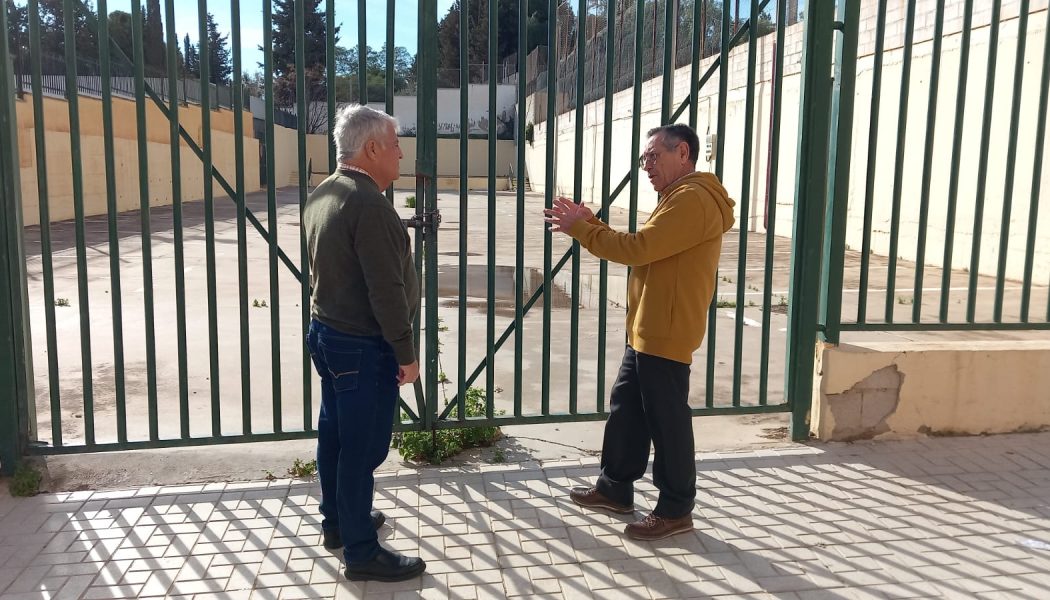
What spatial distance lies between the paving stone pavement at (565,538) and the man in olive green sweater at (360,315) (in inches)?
10.5

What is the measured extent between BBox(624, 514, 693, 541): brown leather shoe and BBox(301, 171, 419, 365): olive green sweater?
1199 mm

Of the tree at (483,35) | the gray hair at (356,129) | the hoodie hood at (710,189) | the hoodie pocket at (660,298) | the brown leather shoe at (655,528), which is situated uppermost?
the tree at (483,35)

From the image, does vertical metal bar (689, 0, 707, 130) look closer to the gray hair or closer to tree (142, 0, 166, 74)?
the gray hair

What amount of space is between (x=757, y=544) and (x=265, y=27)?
3.09 m

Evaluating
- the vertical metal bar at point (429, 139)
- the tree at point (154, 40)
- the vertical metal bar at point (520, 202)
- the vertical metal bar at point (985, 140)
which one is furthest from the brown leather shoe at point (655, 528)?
the tree at point (154, 40)

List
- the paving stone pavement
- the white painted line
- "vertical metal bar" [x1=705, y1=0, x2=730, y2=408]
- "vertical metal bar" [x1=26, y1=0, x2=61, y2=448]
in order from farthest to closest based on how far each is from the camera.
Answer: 1. the white painted line
2. "vertical metal bar" [x1=705, y1=0, x2=730, y2=408]
3. "vertical metal bar" [x1=26, y1=0, x2=61, y2=448]
4. the paving stone pavement

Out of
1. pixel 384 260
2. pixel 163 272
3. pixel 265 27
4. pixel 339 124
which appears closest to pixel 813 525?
pixel 384 260

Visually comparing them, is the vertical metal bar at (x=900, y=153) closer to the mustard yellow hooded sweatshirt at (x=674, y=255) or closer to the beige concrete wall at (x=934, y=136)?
the mustard yellow hooded sweatshirt at (x=674, y=255)

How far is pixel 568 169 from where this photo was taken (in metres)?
39.1

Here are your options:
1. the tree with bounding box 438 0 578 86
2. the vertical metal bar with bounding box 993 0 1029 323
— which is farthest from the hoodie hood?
the tree with bounding box 438 0 578 86

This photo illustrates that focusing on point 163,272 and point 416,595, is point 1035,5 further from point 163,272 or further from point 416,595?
point 163,272

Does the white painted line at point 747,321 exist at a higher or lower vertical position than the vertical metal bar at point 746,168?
lower

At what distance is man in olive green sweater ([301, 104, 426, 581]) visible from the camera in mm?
2930

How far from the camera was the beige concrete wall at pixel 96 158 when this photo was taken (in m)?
16.5
